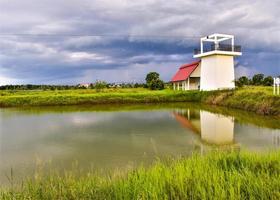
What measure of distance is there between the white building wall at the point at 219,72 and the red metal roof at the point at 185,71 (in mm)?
3319

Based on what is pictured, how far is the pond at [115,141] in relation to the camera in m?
6.40

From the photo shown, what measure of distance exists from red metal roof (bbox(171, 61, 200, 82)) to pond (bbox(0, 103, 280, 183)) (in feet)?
51.6

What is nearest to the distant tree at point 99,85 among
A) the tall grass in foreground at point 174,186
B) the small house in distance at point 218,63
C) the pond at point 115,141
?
the small house in distance at point 218,63

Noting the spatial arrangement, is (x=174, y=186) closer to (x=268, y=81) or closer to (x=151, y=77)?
(x=268, y=81)

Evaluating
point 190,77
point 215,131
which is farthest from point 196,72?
point 215,131

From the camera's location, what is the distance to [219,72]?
24188 mm

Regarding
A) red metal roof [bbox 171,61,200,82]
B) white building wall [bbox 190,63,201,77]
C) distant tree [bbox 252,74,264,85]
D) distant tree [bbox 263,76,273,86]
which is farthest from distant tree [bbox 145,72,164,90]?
distant tree [bbox 263,76,273,86]

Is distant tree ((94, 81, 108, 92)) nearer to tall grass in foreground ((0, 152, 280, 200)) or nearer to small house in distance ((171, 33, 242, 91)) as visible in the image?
small house in distance ((171, 33, 242, 91))

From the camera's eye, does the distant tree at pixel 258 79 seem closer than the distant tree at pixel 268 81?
No

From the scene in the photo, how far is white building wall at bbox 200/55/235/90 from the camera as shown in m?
24.2

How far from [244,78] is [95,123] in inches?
680

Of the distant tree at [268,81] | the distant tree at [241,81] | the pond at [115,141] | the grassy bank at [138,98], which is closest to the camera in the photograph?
the pond at [115,141]

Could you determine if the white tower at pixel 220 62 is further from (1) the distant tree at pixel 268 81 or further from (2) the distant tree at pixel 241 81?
(1) the distant tree at pixel 268 81

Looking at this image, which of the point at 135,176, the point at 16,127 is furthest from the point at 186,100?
the point at 135,176
